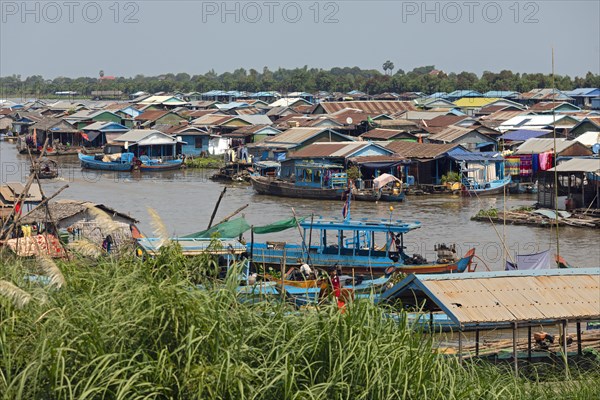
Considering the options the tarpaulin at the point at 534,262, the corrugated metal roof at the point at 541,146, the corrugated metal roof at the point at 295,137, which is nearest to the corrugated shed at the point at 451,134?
the corrugated metal roof at the point at 541,146

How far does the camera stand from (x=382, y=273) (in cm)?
1269

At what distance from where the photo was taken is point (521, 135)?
28391 millimetres

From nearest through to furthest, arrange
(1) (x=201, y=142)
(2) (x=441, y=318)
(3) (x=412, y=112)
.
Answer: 1. (2) (x=441, y=318)
2. (1) (x=201, y=142)
3. (3) (x=412, y=112)

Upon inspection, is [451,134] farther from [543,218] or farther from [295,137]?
[543,218]

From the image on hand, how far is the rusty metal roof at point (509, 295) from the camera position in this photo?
7.29 meters

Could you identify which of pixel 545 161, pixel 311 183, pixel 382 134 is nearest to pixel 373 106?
pixel 382 134

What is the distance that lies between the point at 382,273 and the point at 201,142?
64.6 ft


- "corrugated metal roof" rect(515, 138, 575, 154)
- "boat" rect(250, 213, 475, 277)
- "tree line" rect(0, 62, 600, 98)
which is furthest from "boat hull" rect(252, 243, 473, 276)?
"tree line" rect(0, 62, 600, 98)

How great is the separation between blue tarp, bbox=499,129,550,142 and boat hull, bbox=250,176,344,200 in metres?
8.34

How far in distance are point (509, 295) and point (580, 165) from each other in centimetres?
1115

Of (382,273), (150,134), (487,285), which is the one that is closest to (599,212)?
(382,273)

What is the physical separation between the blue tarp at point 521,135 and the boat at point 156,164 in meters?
9.48

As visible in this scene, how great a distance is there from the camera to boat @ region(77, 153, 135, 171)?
27.8m

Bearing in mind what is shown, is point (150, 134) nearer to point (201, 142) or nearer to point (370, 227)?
point (201, 142)
